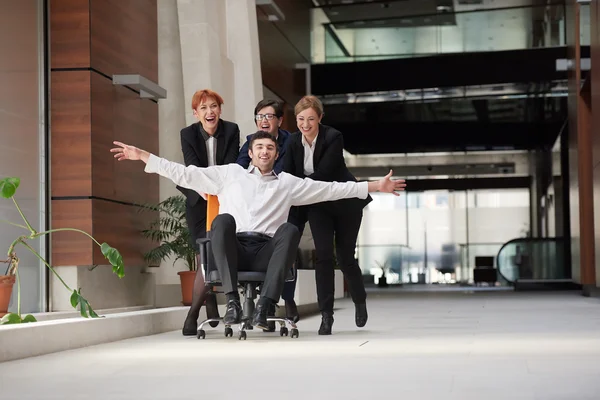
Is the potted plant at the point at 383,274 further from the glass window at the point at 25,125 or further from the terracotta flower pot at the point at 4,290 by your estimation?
the terracotta flower pot at the point at 4,290

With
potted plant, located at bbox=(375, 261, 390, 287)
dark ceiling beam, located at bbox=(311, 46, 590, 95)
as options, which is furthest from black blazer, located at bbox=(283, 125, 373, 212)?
potted plant, located at bbox=(375, 261, 390, 287)

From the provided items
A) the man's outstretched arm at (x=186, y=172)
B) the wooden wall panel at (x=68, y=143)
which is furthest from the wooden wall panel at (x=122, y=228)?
the man's outstretched arm at (x=186, y=172)

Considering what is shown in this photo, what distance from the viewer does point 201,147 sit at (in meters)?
5.86

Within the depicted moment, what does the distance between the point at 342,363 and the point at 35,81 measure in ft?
15.8

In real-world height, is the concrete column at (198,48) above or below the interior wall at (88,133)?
above

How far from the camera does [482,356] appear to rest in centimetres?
402

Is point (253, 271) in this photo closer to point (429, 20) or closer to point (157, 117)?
point (157, 117)

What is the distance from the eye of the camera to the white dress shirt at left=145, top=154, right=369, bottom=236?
210 inches

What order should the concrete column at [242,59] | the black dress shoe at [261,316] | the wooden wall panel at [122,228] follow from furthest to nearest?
the concrete column at [242,59]
the wooden wall panel at [122,228]
the black dress shoe at [261,316]

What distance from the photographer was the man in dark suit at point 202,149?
5.79 meters

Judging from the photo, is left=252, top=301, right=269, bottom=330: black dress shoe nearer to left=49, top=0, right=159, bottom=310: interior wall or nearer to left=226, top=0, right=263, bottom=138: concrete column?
left=49, top=0, right=159, bottom=310: interior wall

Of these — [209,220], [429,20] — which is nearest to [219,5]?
[209,220]

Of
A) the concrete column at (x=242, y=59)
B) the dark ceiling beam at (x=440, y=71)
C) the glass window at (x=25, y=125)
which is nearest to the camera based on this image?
the glass window at (x=25, y=125)

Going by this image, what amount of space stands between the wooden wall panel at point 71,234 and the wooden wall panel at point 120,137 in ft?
0.65
